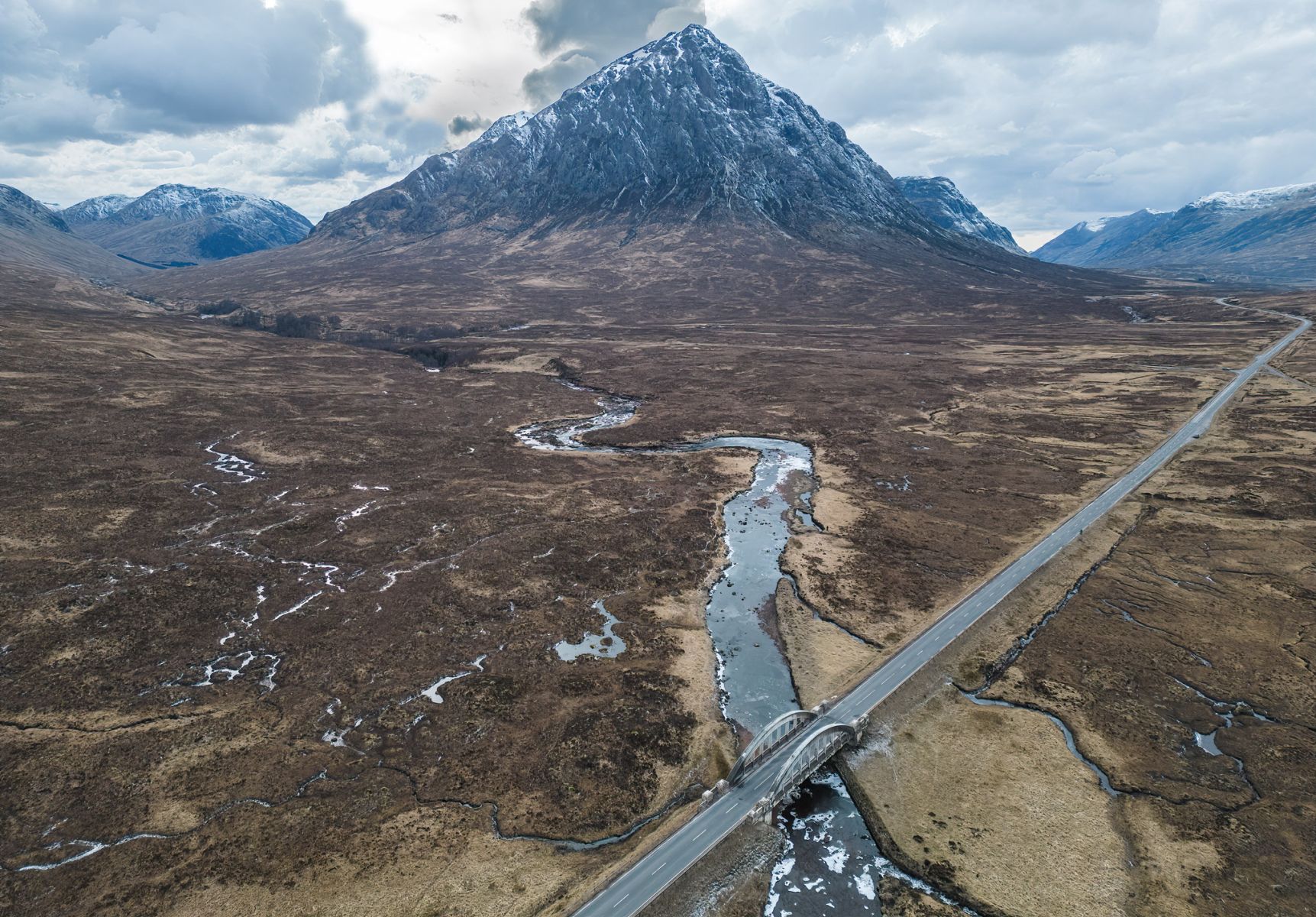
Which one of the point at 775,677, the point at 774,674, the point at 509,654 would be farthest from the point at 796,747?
the point at 509,654

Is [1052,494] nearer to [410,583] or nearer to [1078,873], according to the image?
[1078,873]

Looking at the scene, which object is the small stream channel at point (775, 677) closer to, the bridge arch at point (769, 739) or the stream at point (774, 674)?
the stream at point (774, 674)

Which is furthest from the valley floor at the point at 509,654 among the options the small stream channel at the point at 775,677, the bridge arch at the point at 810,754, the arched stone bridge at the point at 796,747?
the bridge arch at the point at 810,754

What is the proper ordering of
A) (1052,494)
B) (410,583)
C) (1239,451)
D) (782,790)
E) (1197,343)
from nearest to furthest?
(782,790) → (410,583) → (1052,494) → (1239,451) → (1197,343)

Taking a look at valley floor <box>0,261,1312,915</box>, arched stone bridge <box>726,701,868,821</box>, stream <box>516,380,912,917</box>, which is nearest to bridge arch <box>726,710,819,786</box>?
arched stone bridge <box>726,701,868,821</box>

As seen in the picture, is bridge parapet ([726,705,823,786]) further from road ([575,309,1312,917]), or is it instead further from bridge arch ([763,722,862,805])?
bridge arch ([763,722,862,805])

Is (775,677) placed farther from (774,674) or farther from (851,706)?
(851,706)

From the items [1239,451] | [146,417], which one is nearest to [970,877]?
[1239,451]
